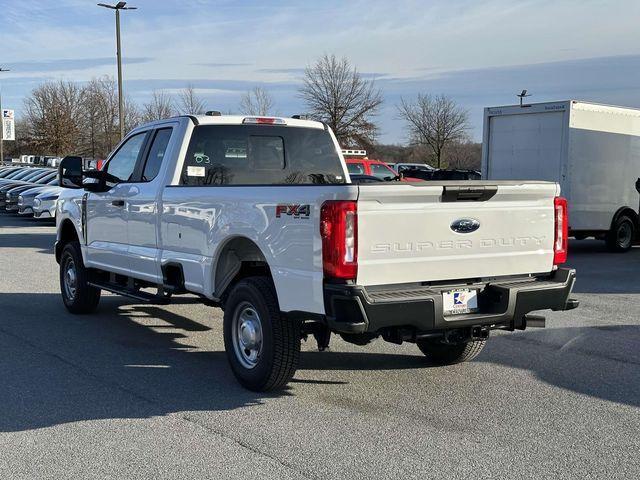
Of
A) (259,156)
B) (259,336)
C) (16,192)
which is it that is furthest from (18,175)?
(259,336)

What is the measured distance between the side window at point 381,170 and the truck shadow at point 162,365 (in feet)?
42.0

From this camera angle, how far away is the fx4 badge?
16.5ft

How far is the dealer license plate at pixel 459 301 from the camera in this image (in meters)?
5.24

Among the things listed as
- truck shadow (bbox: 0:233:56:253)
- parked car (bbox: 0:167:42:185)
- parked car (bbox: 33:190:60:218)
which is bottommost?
truck shadow (bbox: 0:233:56:253)

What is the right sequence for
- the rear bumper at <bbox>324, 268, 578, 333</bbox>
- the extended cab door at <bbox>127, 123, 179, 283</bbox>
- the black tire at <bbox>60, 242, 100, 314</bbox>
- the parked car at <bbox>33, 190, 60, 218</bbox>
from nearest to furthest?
the rear bumper at <bbox>324, 268, 578, 333</bbox> → the extended cab door at <bbox>127, 123, 179, 283</bbox> → the black tire at <bbox>60, 242, 100, 314</bbox> → the parked car at <bbox>33, 190, 60, 218</bbox>

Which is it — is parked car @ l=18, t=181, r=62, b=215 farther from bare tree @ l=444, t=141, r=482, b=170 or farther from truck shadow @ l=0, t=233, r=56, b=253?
bare tree @ l=444, t=141, r=482, b=170

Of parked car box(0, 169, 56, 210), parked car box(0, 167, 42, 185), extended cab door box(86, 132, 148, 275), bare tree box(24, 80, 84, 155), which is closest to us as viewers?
extended cab door box(86, 132, 148, 275)

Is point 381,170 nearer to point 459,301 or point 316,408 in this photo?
point 459,301

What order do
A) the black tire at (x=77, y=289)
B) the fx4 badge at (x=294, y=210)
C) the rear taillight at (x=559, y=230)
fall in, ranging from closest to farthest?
the fx4 badge at (x=294, y=210)
the rear taillight at (x=559, y=230)
the black tire at (x=77, y=289)

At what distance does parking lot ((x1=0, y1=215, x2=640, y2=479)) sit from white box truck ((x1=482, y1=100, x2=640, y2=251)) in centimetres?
764

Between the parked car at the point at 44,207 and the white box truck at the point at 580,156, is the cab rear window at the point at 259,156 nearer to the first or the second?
the white box truck at the point at 580,156

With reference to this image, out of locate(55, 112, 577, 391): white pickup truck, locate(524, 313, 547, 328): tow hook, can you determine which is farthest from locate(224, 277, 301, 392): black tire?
locate(524, 313, 547, 328): tow hook

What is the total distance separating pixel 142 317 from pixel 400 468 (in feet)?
17.2

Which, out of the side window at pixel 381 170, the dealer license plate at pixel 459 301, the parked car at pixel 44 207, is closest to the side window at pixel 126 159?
the dealer license plate at pixel 459 301
